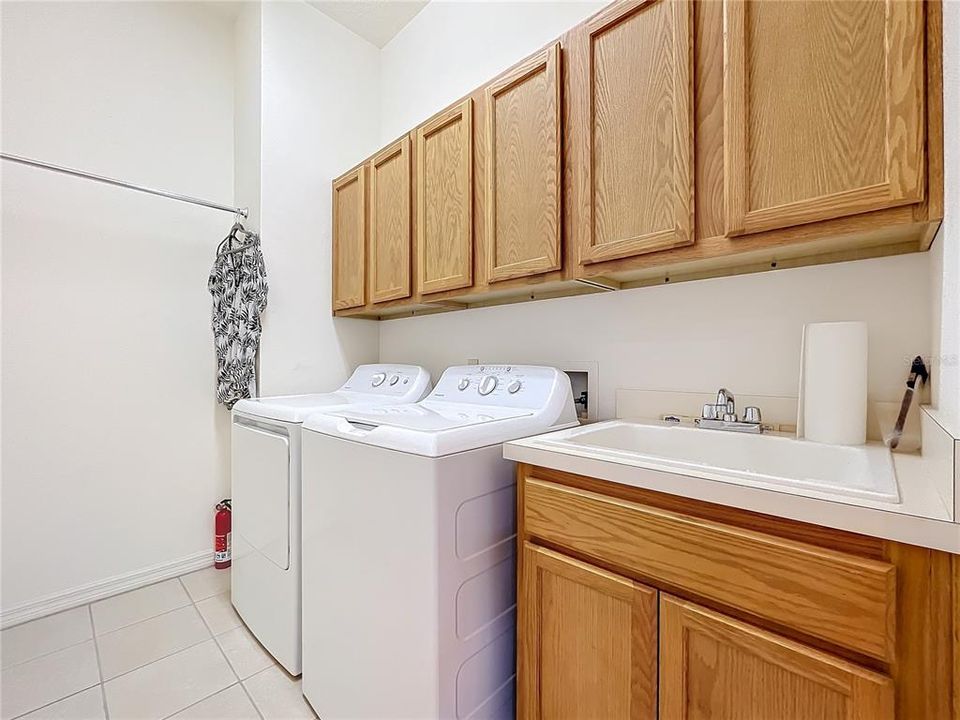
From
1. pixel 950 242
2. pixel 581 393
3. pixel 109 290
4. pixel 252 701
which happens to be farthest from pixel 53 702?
pixel 950 242

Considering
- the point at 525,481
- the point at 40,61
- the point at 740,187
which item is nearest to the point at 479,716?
the point at 525,481

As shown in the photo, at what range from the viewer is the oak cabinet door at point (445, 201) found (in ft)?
5.41

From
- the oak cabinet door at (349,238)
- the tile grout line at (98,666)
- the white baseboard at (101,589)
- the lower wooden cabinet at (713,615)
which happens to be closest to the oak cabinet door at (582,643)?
the lower wooden cabinet at (713,615)

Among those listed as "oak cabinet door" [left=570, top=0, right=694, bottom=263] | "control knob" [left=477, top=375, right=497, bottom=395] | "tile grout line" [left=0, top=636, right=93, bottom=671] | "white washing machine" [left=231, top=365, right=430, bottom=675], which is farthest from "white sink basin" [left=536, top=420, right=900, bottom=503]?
"tile grout line" [left=0, top=636, right=93, bottom=671]

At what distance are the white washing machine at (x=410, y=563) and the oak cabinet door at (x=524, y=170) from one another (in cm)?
A: 54

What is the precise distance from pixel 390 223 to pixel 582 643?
1817mm

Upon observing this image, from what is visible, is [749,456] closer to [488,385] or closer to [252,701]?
[488,385]

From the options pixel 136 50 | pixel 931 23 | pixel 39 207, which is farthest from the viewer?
pixel 136 50

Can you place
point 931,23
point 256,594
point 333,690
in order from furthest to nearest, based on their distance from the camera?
point 256,594 → point 333,690 → point 931,23

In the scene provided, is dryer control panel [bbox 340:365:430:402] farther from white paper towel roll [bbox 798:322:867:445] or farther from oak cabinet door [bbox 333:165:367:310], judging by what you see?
white paper towel roll [bbox 798:322:867:445]

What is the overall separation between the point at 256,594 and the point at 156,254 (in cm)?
179

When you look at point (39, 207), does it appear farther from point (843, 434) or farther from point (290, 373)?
point (843, 434)

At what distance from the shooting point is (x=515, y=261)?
4.92 ft

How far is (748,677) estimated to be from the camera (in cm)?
73
